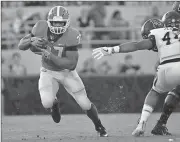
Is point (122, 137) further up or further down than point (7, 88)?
further up

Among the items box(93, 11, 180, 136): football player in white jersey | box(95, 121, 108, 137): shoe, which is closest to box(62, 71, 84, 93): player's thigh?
box(95, 121, 108, 137): shoe

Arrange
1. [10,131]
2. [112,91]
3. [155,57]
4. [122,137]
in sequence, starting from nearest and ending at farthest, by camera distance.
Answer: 1. [122,137]
2. [10,131]
3. [112,91]
4. [155,57]

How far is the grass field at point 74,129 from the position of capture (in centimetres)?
735

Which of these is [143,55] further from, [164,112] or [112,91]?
[164,112]

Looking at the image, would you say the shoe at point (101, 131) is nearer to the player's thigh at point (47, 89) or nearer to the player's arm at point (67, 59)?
the player's thigh at point (47, 89)

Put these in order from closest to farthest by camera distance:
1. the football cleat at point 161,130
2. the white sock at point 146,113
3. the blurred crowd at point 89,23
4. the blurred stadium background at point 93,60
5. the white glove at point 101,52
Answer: the white glove at point 101,52 < the white sock at point 146,113 < the football cleat at point 161,130 < the blurred stadium background at point 93,60 < the blurred crowd at point 89,23

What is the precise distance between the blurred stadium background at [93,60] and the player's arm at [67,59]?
4002mm

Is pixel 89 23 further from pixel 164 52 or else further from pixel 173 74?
pixel 173 74

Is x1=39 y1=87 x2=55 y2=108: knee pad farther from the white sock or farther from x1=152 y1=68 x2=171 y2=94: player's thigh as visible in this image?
x1=152 y1=68 x2=171 y2=94: player's thigh

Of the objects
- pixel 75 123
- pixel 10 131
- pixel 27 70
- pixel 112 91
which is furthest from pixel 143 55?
pixel 10 131

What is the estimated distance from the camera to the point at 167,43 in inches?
296

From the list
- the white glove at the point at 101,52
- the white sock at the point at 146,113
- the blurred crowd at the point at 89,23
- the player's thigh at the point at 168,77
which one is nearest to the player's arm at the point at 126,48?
the white glove at the point at 101,52

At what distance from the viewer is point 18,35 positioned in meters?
13.2

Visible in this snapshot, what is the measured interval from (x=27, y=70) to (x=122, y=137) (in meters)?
6.10
